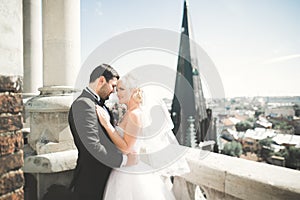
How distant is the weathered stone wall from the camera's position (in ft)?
4.02

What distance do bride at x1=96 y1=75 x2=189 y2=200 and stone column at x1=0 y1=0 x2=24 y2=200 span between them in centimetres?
122

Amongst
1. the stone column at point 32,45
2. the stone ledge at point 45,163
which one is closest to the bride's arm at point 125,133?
the stone ledge at point 45,163

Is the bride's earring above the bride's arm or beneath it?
above

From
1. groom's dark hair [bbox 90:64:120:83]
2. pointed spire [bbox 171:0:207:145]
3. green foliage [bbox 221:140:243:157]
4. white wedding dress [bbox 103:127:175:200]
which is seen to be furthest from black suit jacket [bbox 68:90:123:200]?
green foliage [bbox 221:140:243:157]

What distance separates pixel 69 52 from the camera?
3.27 meters

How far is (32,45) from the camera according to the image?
5.09m

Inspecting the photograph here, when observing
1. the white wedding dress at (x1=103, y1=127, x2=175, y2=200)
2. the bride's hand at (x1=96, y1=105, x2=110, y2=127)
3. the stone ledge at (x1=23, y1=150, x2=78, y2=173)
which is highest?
the bride's hand at (x1=96, y1=105, x2=110, y2=127)

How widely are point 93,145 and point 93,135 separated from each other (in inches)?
4.0

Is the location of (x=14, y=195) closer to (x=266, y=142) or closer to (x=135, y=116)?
(x=135, y=116)

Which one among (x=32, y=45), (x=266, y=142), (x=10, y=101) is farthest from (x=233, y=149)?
(x=10, y=101)

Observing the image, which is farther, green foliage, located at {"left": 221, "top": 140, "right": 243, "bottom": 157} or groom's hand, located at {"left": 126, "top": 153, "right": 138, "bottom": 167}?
green foliage, located at {"left": 221, "top": 140, "right": 243, "bottom": 157}

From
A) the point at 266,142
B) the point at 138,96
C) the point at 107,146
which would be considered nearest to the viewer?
the point at 107,146

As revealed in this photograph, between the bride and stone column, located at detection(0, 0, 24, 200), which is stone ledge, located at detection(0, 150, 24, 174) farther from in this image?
the bride

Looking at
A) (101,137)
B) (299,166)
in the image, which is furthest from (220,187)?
(299,166)
